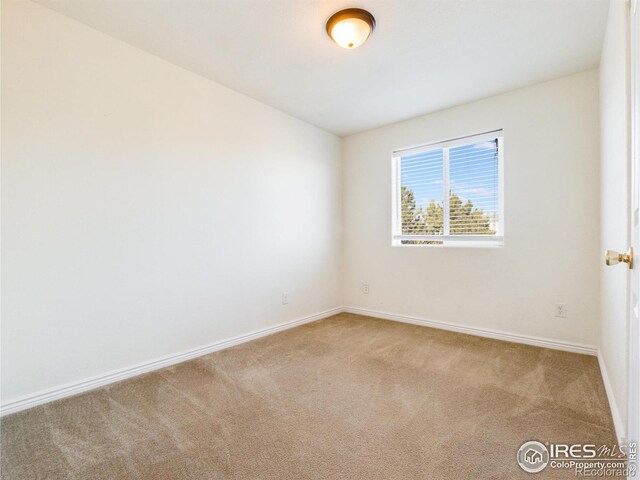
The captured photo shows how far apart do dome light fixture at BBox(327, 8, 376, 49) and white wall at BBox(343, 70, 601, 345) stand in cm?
175

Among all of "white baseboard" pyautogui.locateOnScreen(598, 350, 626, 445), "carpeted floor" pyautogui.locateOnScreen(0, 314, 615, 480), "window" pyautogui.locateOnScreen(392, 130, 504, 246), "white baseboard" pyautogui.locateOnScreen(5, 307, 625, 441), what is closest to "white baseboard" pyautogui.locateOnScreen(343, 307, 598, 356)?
"white baseboard" pyautogui.locateOnScreen(5, 307, 625, 441)

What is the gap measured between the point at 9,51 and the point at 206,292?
200 cm

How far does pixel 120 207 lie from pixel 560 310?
147 inches

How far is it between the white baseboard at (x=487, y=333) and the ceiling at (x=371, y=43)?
2366 mm

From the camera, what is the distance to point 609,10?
1.96 meters

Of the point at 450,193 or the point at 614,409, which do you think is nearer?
the point at 614,409

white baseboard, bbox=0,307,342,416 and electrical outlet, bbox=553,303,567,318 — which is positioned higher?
electrical outlet, bbox=553,303,567,318

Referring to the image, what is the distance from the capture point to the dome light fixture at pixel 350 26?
6.36 feet

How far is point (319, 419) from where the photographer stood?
1756 millimetres

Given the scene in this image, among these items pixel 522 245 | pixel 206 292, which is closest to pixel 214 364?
pixel 206 292

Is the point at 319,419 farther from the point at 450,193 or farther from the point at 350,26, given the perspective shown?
the point at 450,193

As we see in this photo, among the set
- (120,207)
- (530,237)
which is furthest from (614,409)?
(120,207)

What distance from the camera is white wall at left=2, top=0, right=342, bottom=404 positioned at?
186cm

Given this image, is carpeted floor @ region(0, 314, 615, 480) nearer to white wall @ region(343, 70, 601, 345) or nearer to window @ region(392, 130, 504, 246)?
white wall @ region(343, 70, 601, 345)
